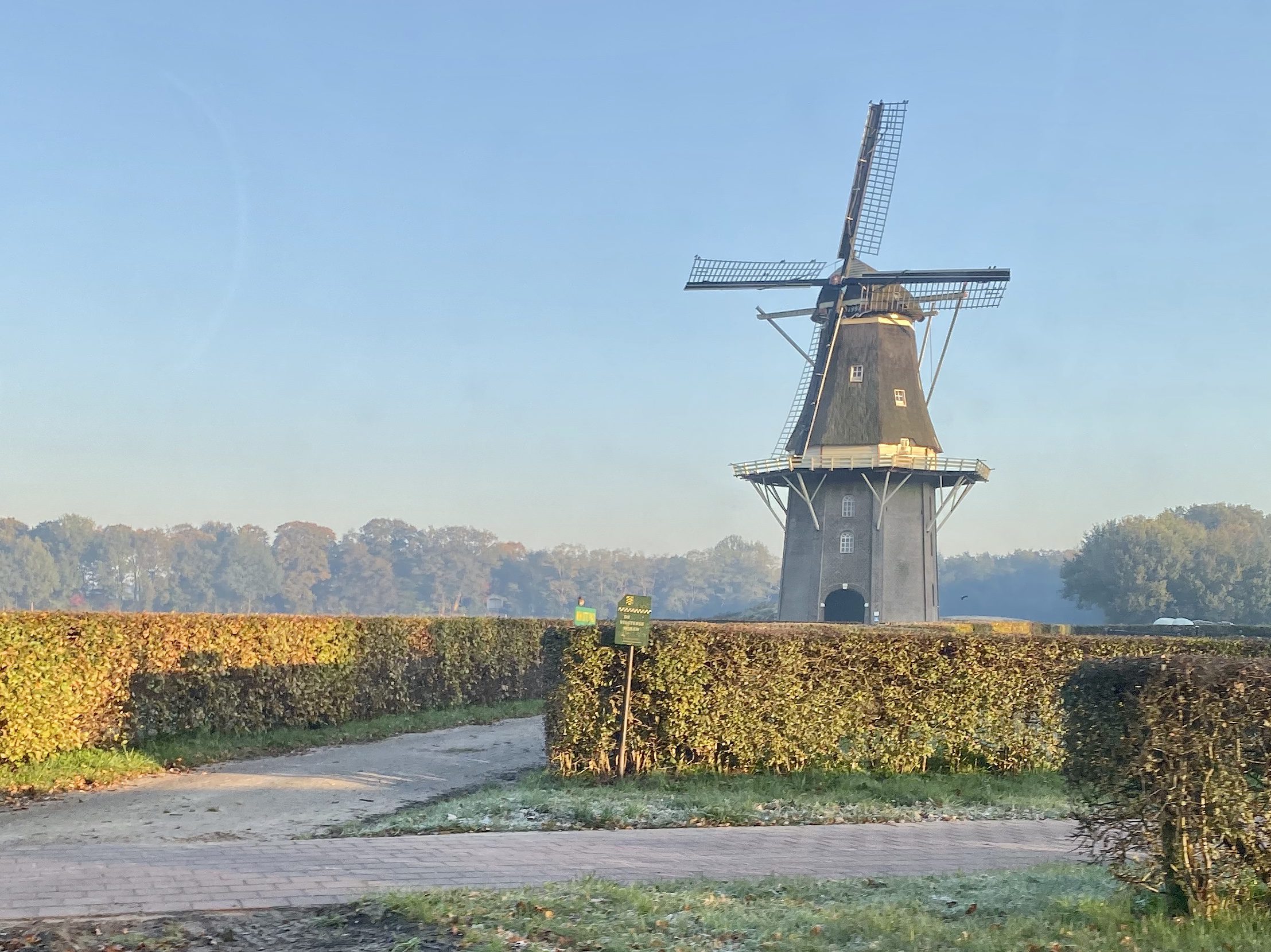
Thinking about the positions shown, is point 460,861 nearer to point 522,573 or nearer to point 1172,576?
point 1172,576

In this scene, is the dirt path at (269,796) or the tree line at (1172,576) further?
the tree line at (1172,576)

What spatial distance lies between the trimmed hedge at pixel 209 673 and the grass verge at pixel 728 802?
4846 millimetres

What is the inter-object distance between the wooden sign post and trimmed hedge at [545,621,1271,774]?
11cm

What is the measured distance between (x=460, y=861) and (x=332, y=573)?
419 feet

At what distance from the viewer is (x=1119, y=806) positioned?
20.7ft

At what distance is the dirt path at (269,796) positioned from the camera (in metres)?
10.4

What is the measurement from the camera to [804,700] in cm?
1259

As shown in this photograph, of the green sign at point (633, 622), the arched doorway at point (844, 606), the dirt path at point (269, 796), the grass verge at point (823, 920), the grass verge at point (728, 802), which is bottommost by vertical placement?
the dirt path at point (269, 796)

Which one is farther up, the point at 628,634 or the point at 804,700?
the point at 628,634

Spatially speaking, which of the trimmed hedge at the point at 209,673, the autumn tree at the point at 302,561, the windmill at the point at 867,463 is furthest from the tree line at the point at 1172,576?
the autumn tree at the point at 302,561

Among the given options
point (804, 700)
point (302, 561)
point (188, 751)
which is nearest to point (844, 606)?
point (804, 700)

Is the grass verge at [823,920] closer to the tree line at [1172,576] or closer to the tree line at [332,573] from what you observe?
the tree line at [1172,576]

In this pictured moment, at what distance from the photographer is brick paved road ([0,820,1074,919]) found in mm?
6320

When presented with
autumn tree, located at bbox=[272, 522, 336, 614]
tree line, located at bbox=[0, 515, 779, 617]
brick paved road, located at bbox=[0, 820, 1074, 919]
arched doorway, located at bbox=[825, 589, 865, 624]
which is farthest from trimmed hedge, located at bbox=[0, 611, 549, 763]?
autumn tree, located at bbox=[272, 522, 336, 614]
